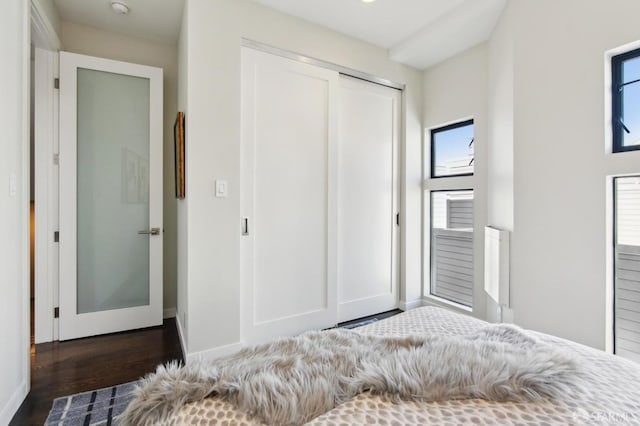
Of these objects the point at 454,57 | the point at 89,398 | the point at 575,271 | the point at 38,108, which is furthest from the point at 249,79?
the point at 575,271

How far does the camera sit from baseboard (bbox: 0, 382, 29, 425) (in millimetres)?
1544

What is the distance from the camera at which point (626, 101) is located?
1.77 meters

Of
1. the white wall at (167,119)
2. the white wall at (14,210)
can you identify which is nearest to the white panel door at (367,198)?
the white wall at (167,119)

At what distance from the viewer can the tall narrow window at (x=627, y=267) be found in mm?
1750

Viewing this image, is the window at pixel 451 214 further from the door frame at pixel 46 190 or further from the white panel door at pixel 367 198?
the door frame at pixel 46 190

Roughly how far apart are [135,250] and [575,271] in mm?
3476

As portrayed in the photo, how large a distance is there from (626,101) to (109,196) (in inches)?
152

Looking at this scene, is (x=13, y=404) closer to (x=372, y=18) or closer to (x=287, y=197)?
(x=287, y=197)

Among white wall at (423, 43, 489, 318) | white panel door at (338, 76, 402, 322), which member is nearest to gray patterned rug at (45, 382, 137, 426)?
white panel door at (338, 76, 402, 322)

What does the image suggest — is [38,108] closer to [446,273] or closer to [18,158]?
[18,158]

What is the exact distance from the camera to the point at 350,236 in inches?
121

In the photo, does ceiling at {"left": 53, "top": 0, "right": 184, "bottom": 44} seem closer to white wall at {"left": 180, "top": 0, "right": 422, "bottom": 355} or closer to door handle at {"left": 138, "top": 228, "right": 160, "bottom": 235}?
white wall at {"left": 180, "top": 0, "right": 422, "bottom": 355}

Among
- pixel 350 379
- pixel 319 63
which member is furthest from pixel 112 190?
pixel 350 379

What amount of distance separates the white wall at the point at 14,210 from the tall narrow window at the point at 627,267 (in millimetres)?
3328
